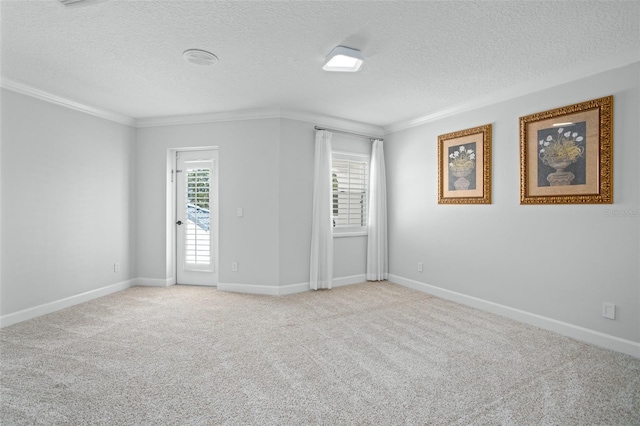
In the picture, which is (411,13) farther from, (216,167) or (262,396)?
(216,167)

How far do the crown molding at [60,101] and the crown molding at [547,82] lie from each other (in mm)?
4481

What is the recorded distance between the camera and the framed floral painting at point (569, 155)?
9.36 ft

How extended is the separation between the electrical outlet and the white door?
467 centimetres

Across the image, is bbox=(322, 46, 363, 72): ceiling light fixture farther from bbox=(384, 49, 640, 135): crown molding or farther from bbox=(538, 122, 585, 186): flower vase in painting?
bbox=(538, 122, 585, 186): flower vase in painting

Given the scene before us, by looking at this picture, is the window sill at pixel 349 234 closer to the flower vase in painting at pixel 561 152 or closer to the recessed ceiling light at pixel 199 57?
the flower vase in painting at pixel 561 152

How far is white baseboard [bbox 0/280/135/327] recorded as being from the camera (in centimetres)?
333

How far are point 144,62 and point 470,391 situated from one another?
382 centimetres

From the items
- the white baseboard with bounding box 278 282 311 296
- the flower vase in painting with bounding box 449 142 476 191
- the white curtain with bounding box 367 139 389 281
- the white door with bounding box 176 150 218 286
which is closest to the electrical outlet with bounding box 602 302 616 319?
the flower vase in painting with bounding box 449 142 476 191

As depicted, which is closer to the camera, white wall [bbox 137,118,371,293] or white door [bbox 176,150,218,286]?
white wall [bbox 137,118,371,293]

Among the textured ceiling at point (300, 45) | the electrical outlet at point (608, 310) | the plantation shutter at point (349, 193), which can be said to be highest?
the textured ceiling at point (300, 45)

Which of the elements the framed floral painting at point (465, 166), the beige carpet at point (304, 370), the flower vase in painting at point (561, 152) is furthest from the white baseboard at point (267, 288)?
the flower vase in painting at point (561, 152)

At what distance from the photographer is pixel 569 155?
10.1ft

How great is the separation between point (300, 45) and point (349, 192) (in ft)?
9.36

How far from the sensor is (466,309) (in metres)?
3.87
